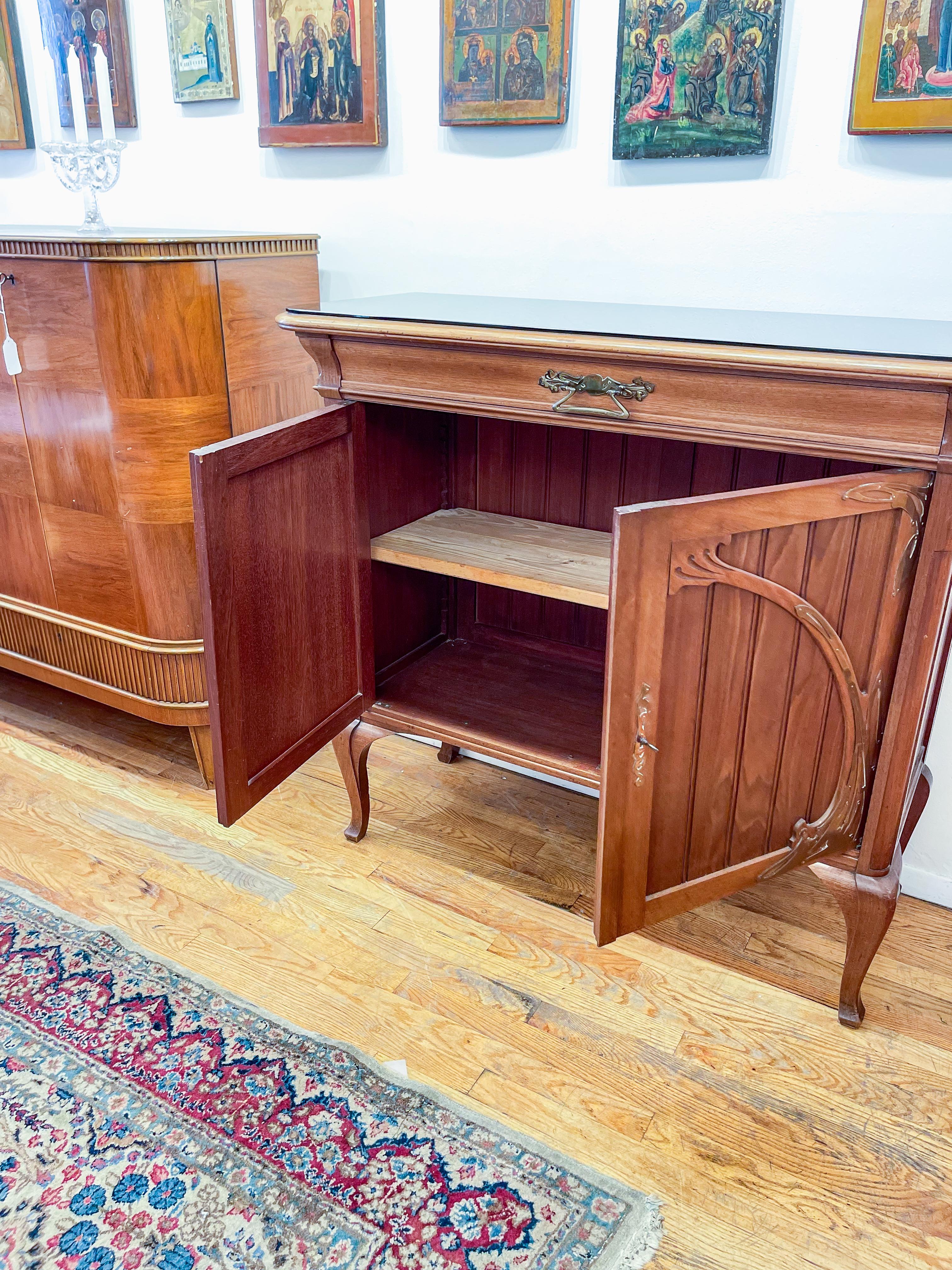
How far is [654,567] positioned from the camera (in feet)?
4.00

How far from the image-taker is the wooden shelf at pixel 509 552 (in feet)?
5.35

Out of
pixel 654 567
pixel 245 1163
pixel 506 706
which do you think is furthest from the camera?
pixel 506 706

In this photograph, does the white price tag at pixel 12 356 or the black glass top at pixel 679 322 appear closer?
the black glass top at pixel 679 322

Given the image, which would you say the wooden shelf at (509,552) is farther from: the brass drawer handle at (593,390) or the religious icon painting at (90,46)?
the religious icon painting at (90,46)

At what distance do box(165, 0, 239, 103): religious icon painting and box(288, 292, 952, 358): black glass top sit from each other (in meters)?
0.73

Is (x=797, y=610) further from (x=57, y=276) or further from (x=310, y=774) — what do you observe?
(x=57, y=276)

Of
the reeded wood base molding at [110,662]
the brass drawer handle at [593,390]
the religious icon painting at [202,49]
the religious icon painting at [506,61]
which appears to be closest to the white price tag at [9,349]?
the reeded wood base molding at [110,662]

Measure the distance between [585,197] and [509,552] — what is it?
717mm

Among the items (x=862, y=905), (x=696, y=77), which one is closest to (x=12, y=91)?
(x=696, y=77)

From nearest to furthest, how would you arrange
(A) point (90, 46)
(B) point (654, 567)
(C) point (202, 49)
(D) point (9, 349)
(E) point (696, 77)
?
1. (B) point (654, 567)
2. (E) point (696, 77)
3. (D) point (9, 349)
4. (C) point (202, 49)
5. (A) point (90, 46)

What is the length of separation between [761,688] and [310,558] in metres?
0.77

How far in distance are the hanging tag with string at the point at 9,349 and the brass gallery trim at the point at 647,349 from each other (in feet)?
2.50

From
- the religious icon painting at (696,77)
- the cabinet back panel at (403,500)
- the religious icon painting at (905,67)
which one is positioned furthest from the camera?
the cabinet back panel at (403,500)

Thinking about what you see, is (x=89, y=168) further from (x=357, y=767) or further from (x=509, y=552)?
(x=357, y=767)
